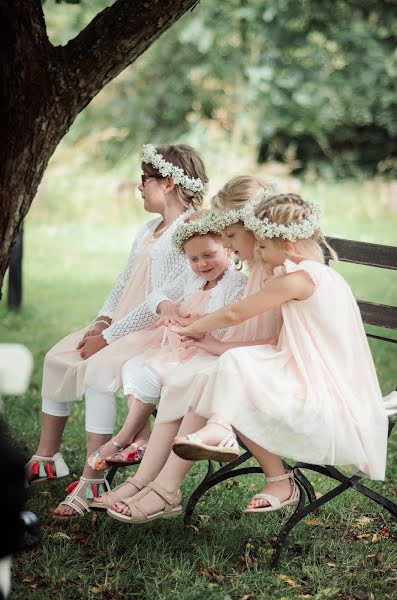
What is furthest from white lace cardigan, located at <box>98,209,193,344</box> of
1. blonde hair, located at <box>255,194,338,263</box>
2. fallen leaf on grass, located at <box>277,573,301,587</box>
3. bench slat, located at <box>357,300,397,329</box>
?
fallen leaf on grass, located at <box>277,573,301,587</box>

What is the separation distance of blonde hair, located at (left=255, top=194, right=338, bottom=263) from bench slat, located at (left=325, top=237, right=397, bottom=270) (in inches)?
22.7

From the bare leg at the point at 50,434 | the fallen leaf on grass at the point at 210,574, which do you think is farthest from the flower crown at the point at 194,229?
the fallen leaf on grass at the point at 210,574

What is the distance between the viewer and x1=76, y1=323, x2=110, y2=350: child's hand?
13.5 ft

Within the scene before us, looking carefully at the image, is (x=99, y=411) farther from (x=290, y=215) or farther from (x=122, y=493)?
(x=290, y=215)

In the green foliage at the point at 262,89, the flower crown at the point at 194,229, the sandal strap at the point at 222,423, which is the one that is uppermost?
the green foliage at the point at 262,89

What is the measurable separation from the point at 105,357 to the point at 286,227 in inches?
35.9

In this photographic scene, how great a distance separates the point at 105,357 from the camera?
12.6 feet

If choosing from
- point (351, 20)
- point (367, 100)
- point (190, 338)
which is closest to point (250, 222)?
point (190, 338)

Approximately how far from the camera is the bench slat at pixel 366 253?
159 inches

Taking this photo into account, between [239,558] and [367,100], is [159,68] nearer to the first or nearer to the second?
[367,100]

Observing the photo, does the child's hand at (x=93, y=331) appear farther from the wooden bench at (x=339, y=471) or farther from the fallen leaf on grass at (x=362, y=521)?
the fallen leaf on grass at (x=362, y=521)

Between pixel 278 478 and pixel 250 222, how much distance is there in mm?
890

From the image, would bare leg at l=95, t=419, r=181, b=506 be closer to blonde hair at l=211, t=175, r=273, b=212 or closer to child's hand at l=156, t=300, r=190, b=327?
child's hand at l=156, t=300, r=190, b=327

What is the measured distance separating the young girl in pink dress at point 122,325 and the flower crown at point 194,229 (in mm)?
192
